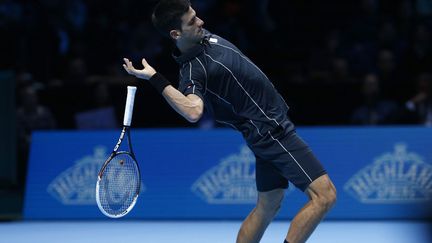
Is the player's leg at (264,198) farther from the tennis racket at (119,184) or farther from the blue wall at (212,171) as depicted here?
the blue wall at (212,171)

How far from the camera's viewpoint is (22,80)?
11.5 meters

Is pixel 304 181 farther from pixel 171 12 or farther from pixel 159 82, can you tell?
pixel 171 12

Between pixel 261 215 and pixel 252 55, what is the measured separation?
6163 mm

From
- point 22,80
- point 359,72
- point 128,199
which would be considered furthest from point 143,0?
point 128,199

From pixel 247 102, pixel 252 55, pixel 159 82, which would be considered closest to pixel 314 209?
pixel 247 102

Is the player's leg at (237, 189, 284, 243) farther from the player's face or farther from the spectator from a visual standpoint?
the spectator

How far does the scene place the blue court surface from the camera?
7.84 meters

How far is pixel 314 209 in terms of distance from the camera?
209 inches

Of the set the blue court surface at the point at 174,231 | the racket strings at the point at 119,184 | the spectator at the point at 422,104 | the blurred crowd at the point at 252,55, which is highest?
the blurred crowd at the point at 252,55

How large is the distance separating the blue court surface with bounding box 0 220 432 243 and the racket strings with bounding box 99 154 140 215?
2177mm

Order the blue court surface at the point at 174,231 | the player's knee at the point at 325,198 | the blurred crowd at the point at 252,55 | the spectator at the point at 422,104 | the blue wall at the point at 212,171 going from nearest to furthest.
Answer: the player's knee at the point at 325,198 → the blue court surface at the point at 174,231 → the blue wall at the point at 212,171 → the spectator at the point at 422,104 → the blurred crowd at the point at 252,55

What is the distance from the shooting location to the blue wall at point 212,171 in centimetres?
884

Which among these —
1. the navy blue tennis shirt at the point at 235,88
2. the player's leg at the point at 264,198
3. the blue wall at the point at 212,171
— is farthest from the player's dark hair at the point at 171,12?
the blue wall at the point at 212,171

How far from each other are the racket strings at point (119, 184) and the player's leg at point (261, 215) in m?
0.78
